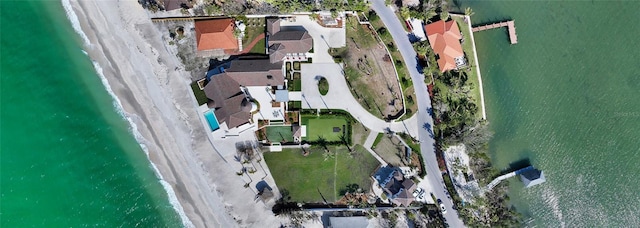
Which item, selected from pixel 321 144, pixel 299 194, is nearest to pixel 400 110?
pixel 321 144

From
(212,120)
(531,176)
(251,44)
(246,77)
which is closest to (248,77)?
(246,77)

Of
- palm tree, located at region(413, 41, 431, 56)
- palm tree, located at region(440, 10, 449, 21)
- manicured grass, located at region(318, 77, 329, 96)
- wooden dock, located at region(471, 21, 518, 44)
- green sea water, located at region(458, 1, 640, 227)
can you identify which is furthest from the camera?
green sea water, located at region(458, 1, 640, 227)

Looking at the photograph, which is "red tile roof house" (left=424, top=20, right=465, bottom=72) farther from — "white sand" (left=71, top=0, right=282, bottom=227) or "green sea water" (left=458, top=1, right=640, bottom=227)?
"white sand" (left=71, top=0, right=282, bottom=227)

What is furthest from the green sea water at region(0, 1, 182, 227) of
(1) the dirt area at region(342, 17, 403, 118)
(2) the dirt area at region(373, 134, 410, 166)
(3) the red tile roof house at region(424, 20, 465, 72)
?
(3) the red tile roof house at region(424, 20, 465, 72)

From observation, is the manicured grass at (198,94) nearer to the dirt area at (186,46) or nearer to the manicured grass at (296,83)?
the dirt area at (186,46)

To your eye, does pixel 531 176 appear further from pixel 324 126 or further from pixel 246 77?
pixel 246 77

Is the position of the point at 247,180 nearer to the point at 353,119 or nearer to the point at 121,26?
the point at 353,119
